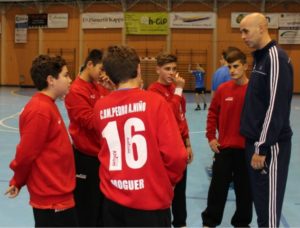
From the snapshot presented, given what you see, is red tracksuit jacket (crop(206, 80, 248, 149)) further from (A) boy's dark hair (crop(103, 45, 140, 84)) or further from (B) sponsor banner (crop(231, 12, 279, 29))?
(B) sponsor banner (crop(231, 12, 279, 29))

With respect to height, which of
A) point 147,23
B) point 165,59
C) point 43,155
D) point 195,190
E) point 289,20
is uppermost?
point 289,20

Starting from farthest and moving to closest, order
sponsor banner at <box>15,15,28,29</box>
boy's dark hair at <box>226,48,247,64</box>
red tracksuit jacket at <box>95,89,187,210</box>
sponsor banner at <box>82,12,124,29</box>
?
sponsor banner at <box>15,15,28,29</box>
sponsor banner at <box>82,12,124,29</box>
boy's dark hair at <box>226,48,247,64</box>
red tracksuit jacket at <box>95,89,187,210</box>

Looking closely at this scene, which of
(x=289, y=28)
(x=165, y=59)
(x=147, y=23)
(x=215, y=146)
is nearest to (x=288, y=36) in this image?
(x=289, y=28)

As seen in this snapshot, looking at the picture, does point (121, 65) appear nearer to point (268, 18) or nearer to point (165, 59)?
point (165, 59)

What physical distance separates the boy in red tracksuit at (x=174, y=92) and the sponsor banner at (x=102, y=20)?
18918 millimetres

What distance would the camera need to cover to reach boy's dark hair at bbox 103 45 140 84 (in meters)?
2.32

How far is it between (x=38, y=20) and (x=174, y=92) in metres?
21.4

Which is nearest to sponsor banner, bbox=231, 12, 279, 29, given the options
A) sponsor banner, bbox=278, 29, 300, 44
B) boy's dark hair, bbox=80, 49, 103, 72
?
sponsor banner, bbox=278, 29, 300, 44

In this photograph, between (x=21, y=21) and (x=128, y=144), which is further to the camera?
(x=21, y=21)

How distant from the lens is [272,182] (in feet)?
10.3

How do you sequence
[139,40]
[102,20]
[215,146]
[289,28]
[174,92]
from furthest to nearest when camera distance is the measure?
[102,20]
[139,40]
[289,28]
[215,146]
[174,92]

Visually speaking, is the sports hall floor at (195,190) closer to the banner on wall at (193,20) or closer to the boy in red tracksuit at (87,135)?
the boy in red tracksuit at (87,135)

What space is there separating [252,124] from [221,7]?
19.3m

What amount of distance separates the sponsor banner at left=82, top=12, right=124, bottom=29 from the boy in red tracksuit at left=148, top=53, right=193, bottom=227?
62.1 ft
